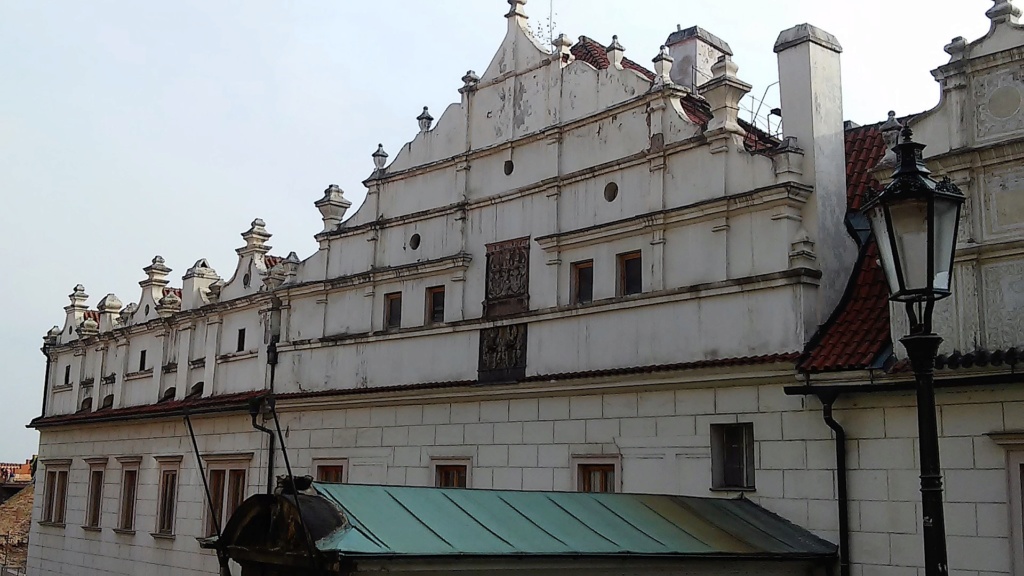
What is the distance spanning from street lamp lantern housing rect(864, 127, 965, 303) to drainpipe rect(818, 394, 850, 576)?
6117mm

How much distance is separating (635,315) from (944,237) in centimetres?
885

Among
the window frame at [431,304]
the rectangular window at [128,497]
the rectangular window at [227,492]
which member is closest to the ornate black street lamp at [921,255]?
the window frame at [431,304]

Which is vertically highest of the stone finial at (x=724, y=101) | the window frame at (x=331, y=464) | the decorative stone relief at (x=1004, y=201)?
the stone finial at (x=724, y=101)

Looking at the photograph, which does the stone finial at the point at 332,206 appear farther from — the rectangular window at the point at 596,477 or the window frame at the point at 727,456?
the window frame at the point at 727,456

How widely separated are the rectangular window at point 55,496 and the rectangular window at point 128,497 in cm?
393

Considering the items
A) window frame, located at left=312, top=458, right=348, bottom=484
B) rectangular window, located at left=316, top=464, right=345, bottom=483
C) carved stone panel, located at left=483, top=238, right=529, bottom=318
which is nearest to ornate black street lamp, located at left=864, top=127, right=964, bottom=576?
carved stone panel, located at left=483, top=238, right=529, bottom=318

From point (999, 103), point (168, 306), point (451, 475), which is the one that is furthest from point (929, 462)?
point (168, 306)

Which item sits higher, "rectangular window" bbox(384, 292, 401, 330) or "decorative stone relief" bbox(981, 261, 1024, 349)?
"rectangular window" bbox(384, 292, 401, 330)

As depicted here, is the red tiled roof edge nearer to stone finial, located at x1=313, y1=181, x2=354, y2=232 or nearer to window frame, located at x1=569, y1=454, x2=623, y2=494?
stone finial, located at x1=313, y1=181, x2=354, y2=232

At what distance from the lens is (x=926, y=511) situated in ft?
22.5

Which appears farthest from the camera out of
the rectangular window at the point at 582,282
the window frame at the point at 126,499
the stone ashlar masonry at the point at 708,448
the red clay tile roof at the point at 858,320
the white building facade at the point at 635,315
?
the window frame at the point at 126,499

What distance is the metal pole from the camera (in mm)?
6777

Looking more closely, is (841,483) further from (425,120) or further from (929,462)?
(425,120)

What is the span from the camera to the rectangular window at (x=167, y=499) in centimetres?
2492
